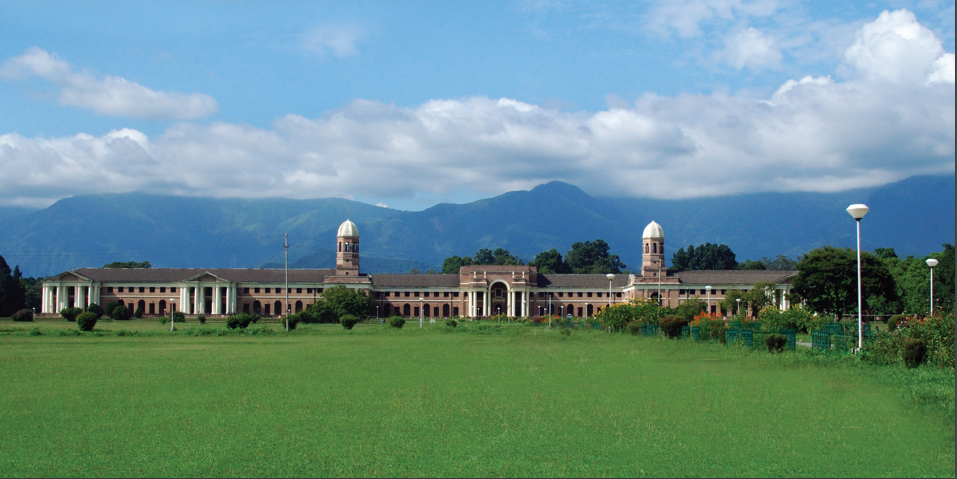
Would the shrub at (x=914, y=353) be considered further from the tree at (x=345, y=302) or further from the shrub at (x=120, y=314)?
the shrub at (x=120, y=314)

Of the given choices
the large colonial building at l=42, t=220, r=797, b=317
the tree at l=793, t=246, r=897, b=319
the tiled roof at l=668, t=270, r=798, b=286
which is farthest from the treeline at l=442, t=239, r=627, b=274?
the tree at l=793, t=246, r=897, b=319

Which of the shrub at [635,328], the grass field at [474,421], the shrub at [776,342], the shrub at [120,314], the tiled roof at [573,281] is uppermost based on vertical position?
the tiled roof at [573,281]

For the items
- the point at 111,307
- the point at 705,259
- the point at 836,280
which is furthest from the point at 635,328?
the point at 705,259

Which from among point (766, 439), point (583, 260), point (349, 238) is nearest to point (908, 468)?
point (766, 439)

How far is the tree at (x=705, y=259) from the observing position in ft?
400

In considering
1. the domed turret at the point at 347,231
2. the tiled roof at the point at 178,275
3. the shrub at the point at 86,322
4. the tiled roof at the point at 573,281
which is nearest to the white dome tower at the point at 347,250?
the domed turret at the point at 347,231

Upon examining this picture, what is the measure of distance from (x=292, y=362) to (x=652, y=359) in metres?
9.72

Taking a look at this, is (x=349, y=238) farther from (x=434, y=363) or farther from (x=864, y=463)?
(x=864, y=463)

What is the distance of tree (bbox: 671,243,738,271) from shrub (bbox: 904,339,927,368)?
106m

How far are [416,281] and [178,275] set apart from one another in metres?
25.8

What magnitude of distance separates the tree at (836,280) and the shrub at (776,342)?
39292 mm

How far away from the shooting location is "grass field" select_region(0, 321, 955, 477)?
895cm

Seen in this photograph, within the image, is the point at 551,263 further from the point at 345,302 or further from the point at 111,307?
the point at 111,307

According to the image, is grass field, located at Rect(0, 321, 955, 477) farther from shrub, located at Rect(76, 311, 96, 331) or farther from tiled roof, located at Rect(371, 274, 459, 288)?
tiled roof, located at Rect(371, 274, 459, 288)
